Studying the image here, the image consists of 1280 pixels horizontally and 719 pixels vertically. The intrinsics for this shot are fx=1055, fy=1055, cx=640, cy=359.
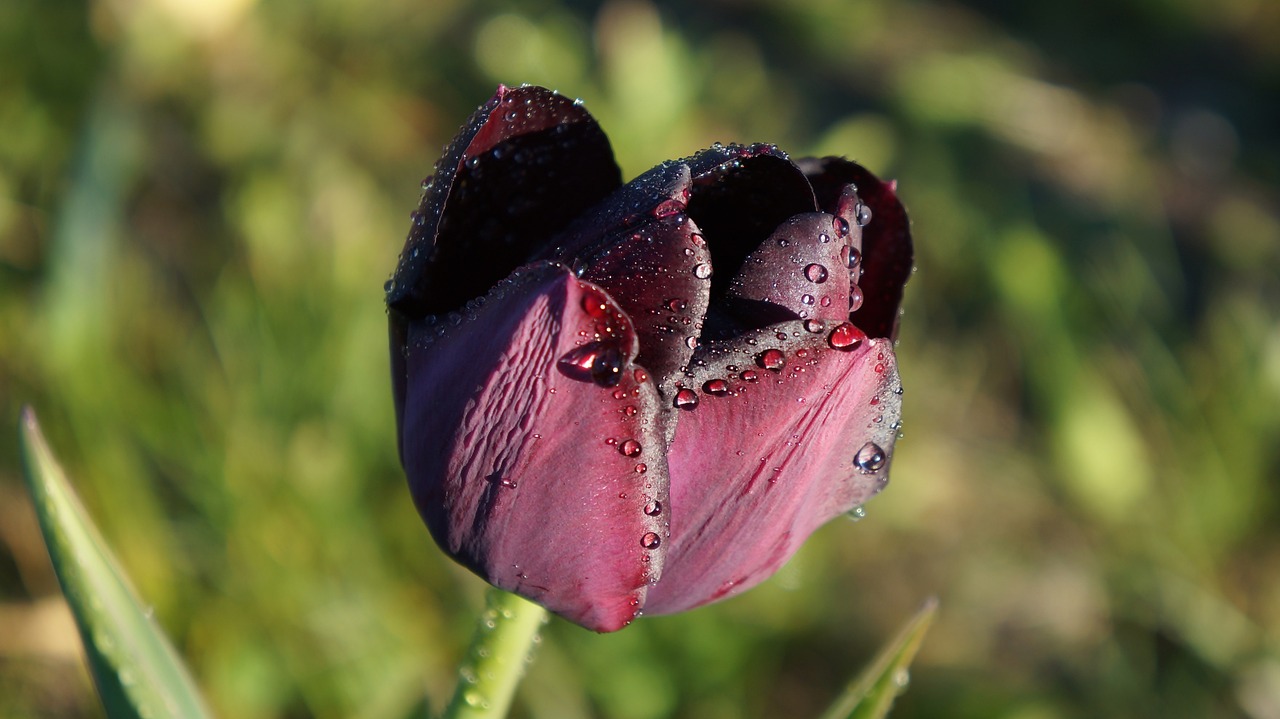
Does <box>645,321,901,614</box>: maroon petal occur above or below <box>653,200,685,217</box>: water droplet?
below

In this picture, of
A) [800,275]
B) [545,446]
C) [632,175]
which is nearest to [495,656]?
[545,446]

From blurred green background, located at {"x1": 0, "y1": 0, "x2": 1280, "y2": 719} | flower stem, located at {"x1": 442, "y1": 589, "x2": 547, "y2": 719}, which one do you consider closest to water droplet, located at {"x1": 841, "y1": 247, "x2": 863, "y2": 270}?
flower stem, located at {"x1": 442, "y1": 589, "x2": 547, "y2": 719}

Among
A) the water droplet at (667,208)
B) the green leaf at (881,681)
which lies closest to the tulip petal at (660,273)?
the water droplet at (667,208)

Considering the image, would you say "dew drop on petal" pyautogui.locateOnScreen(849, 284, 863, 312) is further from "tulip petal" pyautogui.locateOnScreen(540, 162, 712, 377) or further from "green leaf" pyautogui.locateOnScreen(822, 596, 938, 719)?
"green leaf" pyautogui.locateOnScreen(822, 596, 938, 719)

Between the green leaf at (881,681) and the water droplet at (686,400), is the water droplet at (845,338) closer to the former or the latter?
the water droplet at (686,400)

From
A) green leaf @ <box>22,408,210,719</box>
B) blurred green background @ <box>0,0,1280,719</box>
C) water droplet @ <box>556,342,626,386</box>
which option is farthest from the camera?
blurred green background @ <box>0,0,1280,719</box>

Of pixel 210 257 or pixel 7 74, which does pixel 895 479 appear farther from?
pixel 7 74

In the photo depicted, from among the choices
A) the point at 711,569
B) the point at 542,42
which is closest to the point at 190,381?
the point at 711,569
